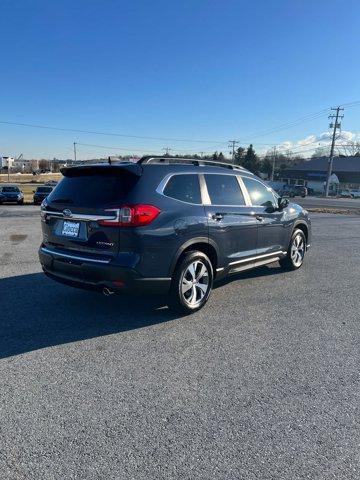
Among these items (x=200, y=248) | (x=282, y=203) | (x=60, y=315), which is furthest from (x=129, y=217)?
(x=282, y=203)

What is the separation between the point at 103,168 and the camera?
471 cm

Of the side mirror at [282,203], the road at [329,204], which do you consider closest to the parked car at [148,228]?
the side mirror at [282,203]

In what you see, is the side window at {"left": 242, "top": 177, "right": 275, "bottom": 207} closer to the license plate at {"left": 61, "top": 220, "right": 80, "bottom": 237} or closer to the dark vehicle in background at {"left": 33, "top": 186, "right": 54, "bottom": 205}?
the license plate at {"left": 61, "top": 220, "right": 80, "bottom": 237}

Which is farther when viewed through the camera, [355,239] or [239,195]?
[355,239]

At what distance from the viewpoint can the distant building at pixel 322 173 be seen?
91.4 m

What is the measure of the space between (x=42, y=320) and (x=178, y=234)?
187 cm

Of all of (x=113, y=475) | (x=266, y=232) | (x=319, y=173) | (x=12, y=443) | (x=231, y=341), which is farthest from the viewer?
(x=319, y=173)

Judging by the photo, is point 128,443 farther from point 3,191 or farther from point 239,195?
point 3,191

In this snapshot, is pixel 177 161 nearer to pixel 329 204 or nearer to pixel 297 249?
pixel 297 249

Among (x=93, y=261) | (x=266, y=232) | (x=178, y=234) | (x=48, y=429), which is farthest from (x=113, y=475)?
(x=266, y=232)

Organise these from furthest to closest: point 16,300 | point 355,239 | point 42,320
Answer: point 355,239 < point 16,300 < point 42,320

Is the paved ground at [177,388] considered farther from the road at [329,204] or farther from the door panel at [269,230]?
the road at [329,204]

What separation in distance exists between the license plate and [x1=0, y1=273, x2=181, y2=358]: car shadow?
3.27 feet

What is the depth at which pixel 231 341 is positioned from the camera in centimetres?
432
